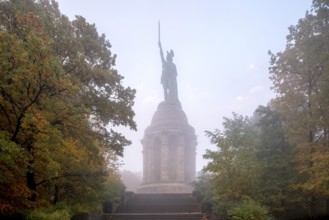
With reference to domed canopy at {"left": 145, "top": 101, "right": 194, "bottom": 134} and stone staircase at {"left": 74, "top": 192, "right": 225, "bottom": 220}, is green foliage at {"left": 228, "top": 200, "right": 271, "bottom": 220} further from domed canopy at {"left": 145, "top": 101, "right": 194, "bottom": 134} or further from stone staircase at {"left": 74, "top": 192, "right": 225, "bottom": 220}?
domed canopy at {"left": 145, "top": 101, "right": 194, "bottom": 134}

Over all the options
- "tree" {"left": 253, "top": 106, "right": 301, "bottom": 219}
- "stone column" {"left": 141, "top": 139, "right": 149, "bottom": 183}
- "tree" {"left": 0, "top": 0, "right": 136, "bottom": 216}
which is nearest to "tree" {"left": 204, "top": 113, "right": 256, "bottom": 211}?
"tree" {"left": 253, "top": 106, "right": 301, "bottom": 219}

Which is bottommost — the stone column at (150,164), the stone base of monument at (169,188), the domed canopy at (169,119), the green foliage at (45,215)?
the green foliage at (45,215)

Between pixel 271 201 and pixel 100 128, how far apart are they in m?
9.04

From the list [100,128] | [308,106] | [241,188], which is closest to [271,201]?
[241,188]

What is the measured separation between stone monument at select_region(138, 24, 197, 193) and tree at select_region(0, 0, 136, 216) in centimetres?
2036

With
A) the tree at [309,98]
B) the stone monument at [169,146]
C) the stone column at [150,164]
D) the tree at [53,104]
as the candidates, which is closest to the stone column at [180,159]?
the stone monument at [169,146]

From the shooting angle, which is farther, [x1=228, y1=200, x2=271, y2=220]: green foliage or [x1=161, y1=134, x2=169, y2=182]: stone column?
[x1=161, y1=134, x2=169, y2=182]: stone column

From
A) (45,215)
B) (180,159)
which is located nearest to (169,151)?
(180,159)

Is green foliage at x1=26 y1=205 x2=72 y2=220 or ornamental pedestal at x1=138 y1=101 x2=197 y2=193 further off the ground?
ornamental pedestal at x1=138 y1=101 x2=197 y2=193

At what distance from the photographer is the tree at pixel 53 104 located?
36.6 feet

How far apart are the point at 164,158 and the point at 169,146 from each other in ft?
5.04

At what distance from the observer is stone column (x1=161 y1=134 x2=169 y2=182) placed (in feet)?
120

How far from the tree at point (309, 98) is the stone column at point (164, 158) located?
18232 mm

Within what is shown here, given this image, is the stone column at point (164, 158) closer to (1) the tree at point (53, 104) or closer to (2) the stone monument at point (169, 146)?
(2) the stone monument at point (169, 146)
